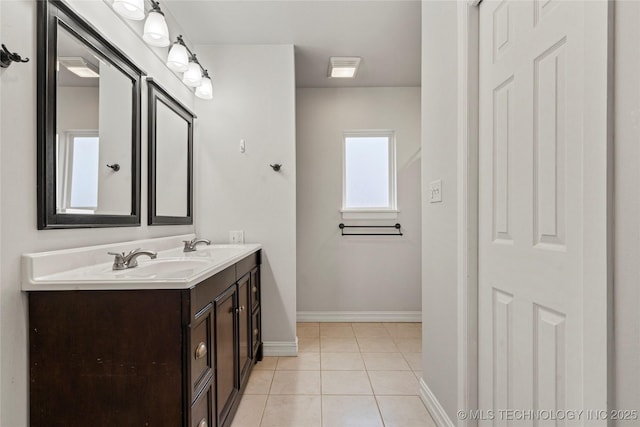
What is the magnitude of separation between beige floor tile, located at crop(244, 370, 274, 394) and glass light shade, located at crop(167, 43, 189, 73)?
2125 millimetres

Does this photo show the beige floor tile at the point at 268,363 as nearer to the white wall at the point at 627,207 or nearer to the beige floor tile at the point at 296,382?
the beige floor tile at the point at 296,382

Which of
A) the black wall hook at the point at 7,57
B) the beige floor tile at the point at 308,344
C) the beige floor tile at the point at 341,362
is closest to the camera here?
the black wall hook at the point at 7,57

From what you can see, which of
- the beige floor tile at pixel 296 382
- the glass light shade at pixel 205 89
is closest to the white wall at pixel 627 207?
the beige floor tile at pixel 296 382

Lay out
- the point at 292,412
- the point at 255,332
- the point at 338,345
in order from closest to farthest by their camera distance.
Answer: the point at 292,412 < the point at 255,332 < the point at 338,345

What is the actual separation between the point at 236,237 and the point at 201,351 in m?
1.45

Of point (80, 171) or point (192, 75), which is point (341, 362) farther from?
point (192, 75)

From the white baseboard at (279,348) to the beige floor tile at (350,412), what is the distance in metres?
0.69

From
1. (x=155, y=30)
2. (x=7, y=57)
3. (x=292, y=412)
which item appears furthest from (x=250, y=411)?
(x=155, y=30)

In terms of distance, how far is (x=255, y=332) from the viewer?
2336 mm

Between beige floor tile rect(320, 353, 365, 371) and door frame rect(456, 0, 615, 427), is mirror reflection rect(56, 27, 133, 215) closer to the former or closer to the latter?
door frame rect(456, 0, 615, 427)

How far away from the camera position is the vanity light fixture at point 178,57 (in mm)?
2002

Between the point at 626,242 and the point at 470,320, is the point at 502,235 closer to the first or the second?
the point at 470,320

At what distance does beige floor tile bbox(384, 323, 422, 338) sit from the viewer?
3000mm

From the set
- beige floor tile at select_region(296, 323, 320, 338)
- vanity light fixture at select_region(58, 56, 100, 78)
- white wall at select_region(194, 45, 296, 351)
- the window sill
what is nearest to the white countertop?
vanity light fixture at select_region(58, 56, 100, 78)
